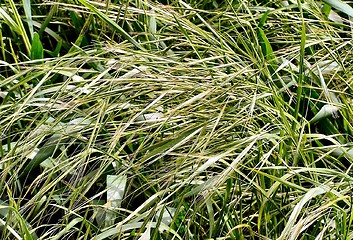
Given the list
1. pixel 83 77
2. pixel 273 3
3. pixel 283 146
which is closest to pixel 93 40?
pixel 83 77

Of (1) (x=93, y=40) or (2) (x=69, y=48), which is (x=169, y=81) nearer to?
(1) (x=93, y=40)

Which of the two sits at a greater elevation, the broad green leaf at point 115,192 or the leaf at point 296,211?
the leaf at point 296,211

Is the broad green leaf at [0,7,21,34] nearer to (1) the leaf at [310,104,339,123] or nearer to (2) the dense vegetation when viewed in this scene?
(2) the dense vegetation

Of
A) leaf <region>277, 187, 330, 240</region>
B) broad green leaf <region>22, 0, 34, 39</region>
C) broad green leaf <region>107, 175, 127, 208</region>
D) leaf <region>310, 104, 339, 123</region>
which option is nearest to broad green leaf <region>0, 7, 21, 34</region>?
broad green leaf <region>22, 0, 34, 39</region>

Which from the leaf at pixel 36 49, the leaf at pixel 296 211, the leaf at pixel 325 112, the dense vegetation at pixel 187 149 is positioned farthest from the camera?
the leaf at pixel 36 49

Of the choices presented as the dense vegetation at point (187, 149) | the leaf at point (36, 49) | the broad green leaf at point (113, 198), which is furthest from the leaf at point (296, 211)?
the leaf at point (36, 49)

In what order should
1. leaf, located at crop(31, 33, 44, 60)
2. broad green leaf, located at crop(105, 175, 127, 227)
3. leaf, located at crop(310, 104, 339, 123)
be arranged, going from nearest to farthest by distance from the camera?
broad green leaf, located at crop(105, 175, 127, 227), leaf, located at crop(310, 104, 339, 123), leaf, located at crop(31, 33, 44, 60)

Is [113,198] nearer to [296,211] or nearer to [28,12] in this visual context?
[296,211]

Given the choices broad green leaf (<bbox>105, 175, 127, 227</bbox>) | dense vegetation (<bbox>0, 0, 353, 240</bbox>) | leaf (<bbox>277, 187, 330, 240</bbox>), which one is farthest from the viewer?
broad green leaf (<bbox>105, 175, 127, 227</bbox>)

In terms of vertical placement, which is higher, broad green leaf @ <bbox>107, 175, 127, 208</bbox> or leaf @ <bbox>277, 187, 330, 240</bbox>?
leaf @ <bbox>277, 187, 330, 240</bbox>

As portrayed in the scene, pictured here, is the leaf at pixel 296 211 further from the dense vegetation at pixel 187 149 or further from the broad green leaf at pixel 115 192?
the broad green leaf at pixel 115 192

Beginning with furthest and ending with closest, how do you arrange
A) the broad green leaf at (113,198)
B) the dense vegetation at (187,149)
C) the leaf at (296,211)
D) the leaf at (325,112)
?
the leaf at (325,112) < the broad green leaf at (113,198) < the dense vegetation at (187,149) < the leaf at (296,211)

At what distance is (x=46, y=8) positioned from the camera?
68.0 inches

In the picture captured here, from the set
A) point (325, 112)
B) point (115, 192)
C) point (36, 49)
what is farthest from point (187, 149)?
point (36, 49)
